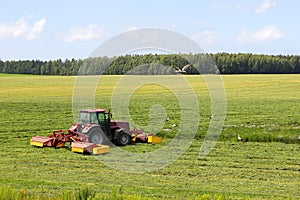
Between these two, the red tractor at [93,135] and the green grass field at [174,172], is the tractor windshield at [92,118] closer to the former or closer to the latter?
the red tractor at [93,135]

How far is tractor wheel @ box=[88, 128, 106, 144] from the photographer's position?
1834 cm

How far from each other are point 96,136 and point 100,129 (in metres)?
0.33

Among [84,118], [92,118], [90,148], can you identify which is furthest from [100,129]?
[90,148]

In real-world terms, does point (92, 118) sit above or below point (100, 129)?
above

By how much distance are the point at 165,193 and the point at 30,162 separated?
5.87 m

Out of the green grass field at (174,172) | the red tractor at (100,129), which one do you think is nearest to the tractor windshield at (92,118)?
the red tractor at (100,129)

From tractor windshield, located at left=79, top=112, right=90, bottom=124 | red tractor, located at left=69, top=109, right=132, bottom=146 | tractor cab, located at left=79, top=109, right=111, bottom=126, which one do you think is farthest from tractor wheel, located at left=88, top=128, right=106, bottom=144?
tractor windshield, located at left=79, top=112, right=90, bottom=124

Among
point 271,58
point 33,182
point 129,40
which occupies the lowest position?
point 33,182

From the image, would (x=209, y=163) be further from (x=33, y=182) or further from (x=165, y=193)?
(x=33, y=182)

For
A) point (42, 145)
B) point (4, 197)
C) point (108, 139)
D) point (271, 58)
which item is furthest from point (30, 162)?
point (271, 58)

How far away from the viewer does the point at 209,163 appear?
15625mm

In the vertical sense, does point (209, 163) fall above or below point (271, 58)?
below

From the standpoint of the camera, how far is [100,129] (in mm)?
18609

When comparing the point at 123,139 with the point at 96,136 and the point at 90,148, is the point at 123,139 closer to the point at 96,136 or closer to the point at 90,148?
the point at 96,136
